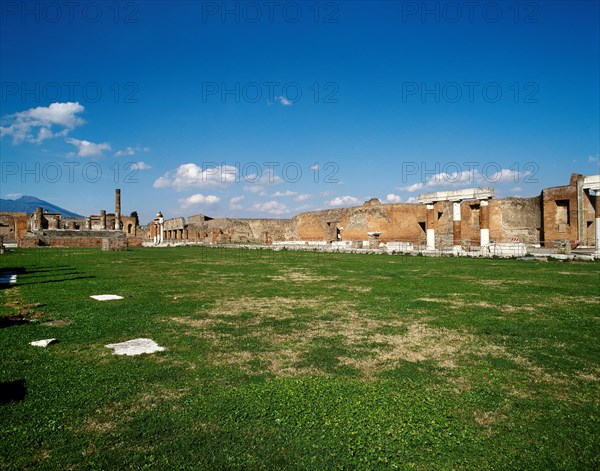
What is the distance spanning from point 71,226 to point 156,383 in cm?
6732

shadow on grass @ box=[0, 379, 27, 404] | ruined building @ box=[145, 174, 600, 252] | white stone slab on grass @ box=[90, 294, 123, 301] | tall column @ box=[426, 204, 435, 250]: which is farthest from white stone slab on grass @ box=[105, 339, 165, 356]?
tall column @ box=[426, 204, 435, 250]

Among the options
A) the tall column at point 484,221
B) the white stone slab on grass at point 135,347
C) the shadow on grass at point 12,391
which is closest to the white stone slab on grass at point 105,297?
the white stone slab on grass at point 135,347

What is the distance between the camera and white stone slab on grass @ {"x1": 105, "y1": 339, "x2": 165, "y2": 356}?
4.64 m

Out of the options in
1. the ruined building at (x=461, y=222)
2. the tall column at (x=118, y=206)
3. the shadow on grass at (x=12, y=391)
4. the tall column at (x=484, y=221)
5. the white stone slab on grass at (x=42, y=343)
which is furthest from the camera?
the tall column at (x=118, y=206)

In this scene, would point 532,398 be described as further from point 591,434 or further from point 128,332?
point 128,332

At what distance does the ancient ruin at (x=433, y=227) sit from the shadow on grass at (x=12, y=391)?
22656 mm

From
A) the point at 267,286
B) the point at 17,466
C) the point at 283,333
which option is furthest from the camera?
the point at 267,286

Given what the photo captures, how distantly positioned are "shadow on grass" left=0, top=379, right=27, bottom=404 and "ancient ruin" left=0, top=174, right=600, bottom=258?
74.3 feet

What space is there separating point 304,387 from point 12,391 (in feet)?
8.66

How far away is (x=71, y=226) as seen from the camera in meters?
61.2

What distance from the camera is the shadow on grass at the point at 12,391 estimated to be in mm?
3328

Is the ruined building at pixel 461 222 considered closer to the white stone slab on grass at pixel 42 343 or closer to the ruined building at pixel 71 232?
the ruined building at pixel 71 232

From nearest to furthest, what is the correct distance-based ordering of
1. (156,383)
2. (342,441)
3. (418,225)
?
1. (342,441)
2. (156,383)
3. (418,225)

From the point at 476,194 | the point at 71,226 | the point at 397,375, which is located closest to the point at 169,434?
the point at 397,375
